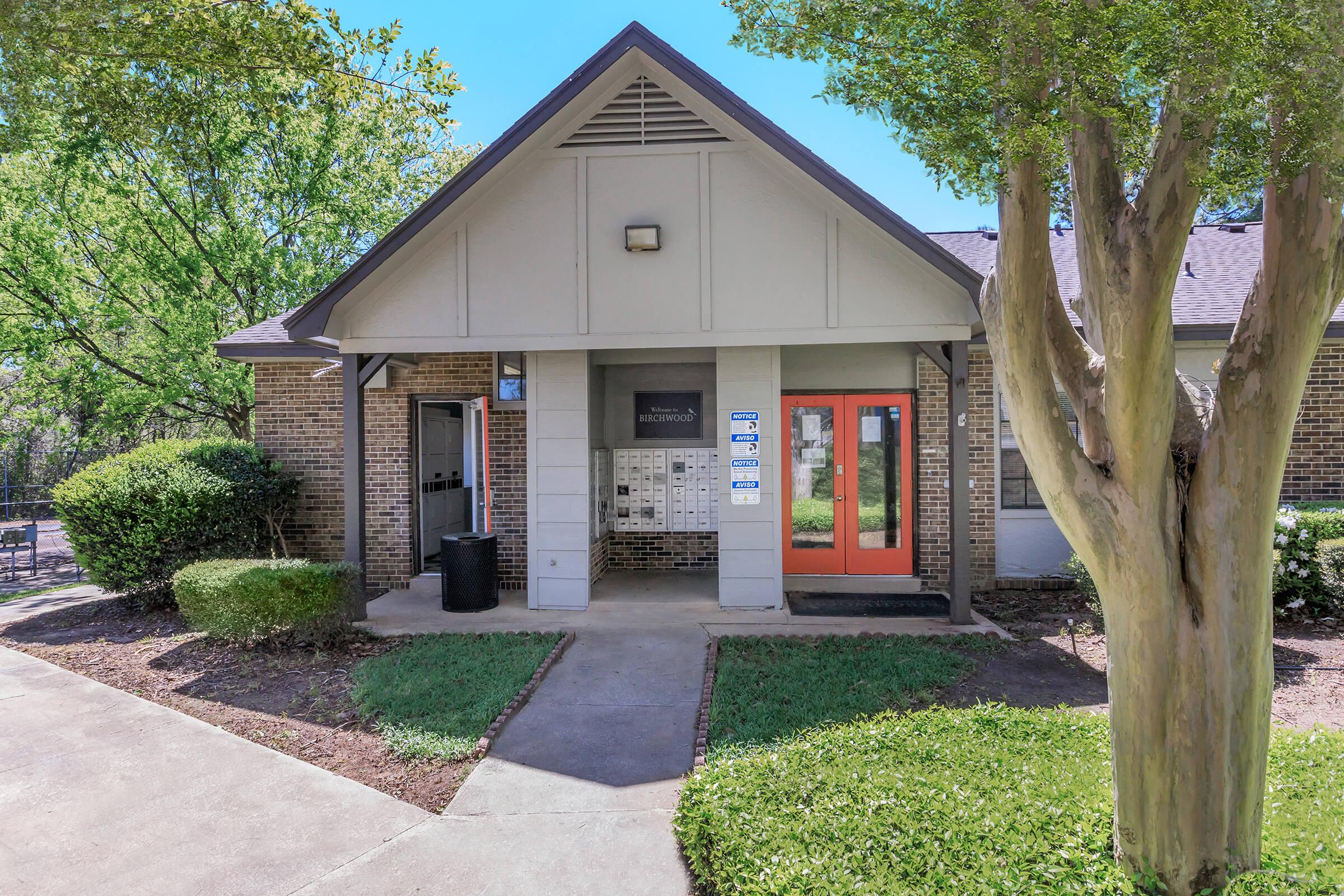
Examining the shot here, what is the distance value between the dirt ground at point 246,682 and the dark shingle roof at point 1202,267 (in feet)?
23.1

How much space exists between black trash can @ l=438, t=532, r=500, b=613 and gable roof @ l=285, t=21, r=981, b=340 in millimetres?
2745

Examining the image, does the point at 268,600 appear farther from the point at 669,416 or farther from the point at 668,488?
the point at 669,416

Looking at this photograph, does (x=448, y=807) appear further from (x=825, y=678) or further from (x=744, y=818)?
(x=825, y=678)

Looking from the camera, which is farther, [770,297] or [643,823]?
[770,297]

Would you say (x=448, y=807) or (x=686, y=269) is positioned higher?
(x=686, y=269)

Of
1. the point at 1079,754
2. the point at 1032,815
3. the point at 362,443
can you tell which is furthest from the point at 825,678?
the point at 362,443

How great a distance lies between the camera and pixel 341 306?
7855mm

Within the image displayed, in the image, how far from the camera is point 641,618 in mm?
7891

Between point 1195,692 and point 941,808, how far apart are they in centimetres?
117

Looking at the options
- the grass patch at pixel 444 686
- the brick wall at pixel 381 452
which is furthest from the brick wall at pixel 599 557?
the grass patch at pixel 444 686

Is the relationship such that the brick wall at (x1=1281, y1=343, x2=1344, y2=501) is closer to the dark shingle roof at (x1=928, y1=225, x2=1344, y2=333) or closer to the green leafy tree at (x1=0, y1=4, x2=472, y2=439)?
the dark shingle roof at (x1=928, y1=225, x2=1344, y2=333)

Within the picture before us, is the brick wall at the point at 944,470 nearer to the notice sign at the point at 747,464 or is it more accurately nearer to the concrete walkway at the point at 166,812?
the notice sign at the point at 747,464

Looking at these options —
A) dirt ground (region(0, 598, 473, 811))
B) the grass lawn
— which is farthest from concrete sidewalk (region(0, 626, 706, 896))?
the grass lawn

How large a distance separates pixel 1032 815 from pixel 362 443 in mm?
7210
